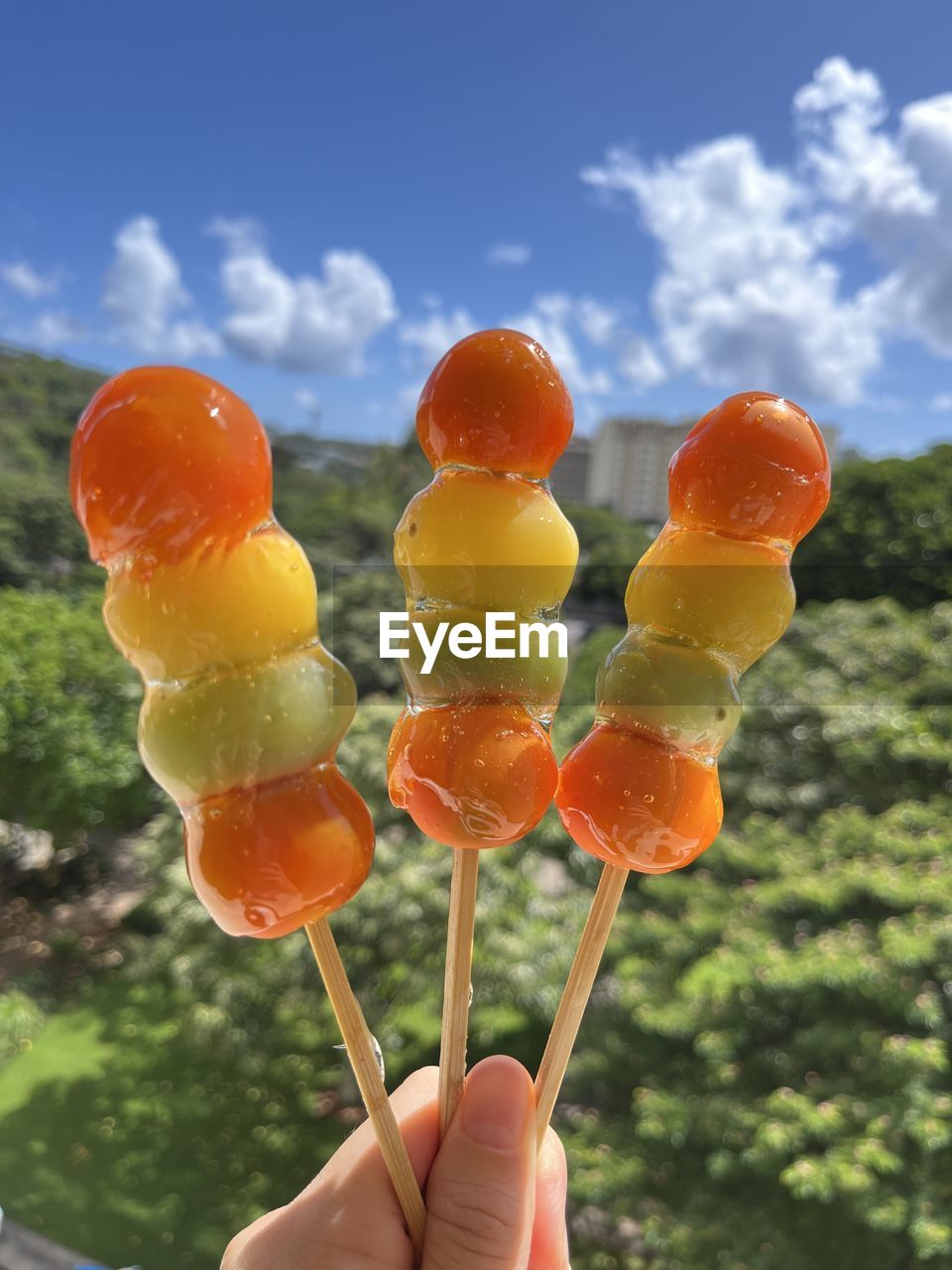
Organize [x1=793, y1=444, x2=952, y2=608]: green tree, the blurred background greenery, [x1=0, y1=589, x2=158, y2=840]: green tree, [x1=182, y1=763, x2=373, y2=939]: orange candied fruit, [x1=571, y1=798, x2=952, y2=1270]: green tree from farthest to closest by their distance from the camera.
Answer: [x1=793, y1=444, x2=952, y2=608]: green tree < [x1=0, y1=589, x2=158, y2=840]: green tree < the blurred background greenery < [x1=571, y1=798, x2=952, y2=1270]: green tree < [x1=182, y1=763, x2=373, y2=939]: orange candied fruit

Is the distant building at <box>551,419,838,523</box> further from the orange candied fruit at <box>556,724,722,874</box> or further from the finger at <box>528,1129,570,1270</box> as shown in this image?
the orange candied fruit at <box>556,724,722,874</box>

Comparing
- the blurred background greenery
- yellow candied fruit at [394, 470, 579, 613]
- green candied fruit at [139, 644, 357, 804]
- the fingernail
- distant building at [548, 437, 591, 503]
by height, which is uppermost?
distant building at [548, 437, 591, 503]

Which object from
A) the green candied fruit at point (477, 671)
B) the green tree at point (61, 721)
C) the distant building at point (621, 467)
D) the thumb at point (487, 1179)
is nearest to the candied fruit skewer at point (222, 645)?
the green candied fruit at point (477, 671)

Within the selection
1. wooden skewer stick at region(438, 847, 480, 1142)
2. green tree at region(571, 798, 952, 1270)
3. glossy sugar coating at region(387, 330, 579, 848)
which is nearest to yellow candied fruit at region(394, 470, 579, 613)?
glossy sugar coating at region(387, 330, 579, 848)

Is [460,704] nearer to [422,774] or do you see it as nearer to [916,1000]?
[422,774]

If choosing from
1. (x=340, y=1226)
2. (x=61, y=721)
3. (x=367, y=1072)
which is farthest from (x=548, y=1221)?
(x=61, y=721)

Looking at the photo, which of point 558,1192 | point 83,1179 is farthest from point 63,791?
point 558,1192
